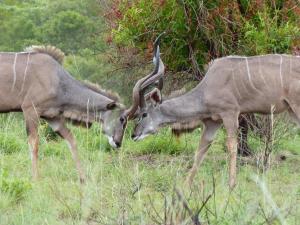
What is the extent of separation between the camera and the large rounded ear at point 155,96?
6051 millimetres

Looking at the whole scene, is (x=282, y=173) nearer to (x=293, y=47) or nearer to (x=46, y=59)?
(x=293, y=47)

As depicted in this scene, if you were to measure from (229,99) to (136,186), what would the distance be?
Result: 2592 millimetres

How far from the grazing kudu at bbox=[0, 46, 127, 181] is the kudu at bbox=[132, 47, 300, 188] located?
0.29m

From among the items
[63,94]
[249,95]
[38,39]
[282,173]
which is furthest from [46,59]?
[38,39]

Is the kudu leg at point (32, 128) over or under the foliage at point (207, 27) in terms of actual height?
under

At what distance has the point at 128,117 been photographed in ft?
20.2

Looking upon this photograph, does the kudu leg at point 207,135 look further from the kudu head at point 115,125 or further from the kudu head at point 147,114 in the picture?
the kudu head at point 115,125

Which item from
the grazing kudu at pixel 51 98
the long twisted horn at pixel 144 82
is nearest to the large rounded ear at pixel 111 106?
the grazing kudu at pixel 51 98

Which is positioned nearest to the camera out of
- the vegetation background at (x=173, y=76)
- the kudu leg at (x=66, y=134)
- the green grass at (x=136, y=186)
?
the green grass at (x=136, y=186)

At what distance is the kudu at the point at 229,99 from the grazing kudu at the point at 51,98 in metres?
0.29

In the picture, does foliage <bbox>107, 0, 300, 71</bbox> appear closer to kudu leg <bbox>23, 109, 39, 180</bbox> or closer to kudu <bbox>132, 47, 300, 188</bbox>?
kudu <bbox>132, 47, 300, 188</bbox>

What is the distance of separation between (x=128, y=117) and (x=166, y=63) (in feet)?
2.57

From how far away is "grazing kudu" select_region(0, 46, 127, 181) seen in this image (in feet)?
19.9

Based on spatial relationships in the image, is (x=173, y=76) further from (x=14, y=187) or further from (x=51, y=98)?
(x=14, y=187)
